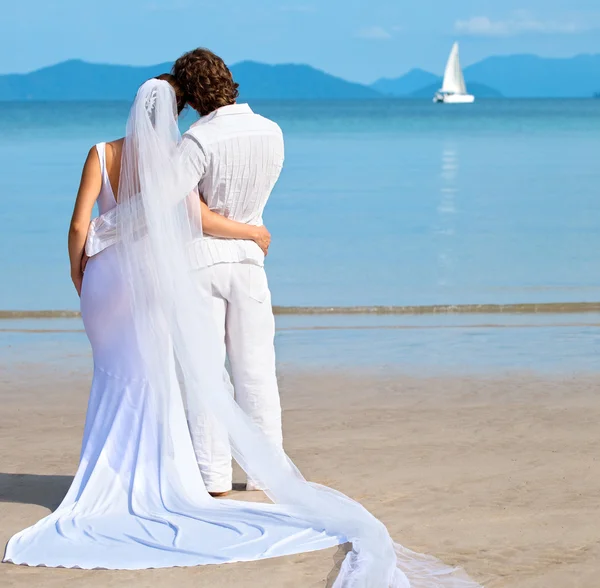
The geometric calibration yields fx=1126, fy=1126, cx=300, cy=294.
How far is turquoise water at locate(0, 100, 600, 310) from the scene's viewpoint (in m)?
11.0

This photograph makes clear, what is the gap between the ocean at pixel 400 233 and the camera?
34.4 feet

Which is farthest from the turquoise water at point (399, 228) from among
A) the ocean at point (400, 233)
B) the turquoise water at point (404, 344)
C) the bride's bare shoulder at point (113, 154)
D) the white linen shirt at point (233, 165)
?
the bride's bare shoulder at point (113, 154)

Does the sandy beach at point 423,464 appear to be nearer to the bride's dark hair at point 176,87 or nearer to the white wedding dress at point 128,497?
the white wedding dress at point 128,497

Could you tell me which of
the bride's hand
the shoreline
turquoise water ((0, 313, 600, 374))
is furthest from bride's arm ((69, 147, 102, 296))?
the shoreline

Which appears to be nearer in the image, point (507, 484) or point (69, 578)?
point (69, 578)

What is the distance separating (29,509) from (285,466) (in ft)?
3.25

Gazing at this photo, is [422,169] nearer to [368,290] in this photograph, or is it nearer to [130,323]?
[368,290]

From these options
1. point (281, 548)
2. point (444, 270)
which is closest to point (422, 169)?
point (444, 270)

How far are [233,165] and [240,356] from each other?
73cm

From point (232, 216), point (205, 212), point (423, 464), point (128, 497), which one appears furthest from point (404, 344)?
point (128, 497)

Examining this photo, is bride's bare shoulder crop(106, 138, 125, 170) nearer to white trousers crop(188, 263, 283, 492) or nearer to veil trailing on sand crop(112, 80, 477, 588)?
veil trailing on sand crop(112, 80, 477, 588)

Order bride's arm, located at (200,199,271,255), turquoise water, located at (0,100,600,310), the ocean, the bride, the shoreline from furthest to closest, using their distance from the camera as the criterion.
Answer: turquoise water, located at (0,100,600,310) → the ocean → the shoreline → bride's arm, located at (200,199,271,255) → the bride

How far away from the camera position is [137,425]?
4051 millimetres

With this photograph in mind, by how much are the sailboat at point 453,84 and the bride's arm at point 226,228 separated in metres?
103
